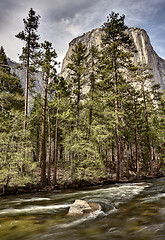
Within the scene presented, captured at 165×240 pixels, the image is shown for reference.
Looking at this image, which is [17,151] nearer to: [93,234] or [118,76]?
[93,234]

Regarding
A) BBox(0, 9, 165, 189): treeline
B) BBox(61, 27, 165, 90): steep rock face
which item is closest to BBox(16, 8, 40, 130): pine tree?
BBox(0, 9, 165, 189): treeline

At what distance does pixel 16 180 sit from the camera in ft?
38.2

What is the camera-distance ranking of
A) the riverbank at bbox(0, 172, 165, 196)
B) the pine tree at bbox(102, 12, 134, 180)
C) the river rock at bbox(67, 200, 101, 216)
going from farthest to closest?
the pine tree at bbox(102, 12, 134, 180) < the riverbank at bbox(0, 172, 165, 196) < the river rock at bbox(67, 200, 101, 216)

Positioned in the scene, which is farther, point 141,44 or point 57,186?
point 141,44

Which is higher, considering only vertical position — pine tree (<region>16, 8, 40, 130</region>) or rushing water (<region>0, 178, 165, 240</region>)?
pine tree (<region>16, 8, 40, 130</region>)

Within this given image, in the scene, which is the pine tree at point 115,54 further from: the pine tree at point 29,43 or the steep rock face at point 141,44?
the steep rock face at point 141,44

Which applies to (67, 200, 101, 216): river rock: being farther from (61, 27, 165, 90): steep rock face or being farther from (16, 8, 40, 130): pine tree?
(61, 27, 165, 90): steep rock face

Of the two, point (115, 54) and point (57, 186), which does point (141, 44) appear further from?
point (57, 186)

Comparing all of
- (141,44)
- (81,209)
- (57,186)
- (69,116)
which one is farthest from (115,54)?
(141,44)

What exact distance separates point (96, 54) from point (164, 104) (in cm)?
1174

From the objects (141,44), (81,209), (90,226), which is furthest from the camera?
(141,44)

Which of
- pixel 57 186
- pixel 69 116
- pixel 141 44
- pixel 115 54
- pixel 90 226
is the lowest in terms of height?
pixel 57 186

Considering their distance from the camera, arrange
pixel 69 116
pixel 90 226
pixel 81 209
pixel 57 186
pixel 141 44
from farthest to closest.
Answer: pixel 141 44
pixel 69 116
pixel 57 186
pixel 81 209
pixel 90 226

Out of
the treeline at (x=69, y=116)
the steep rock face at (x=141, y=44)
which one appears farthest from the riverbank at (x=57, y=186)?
the steep rock face at (x=141, y=44)
